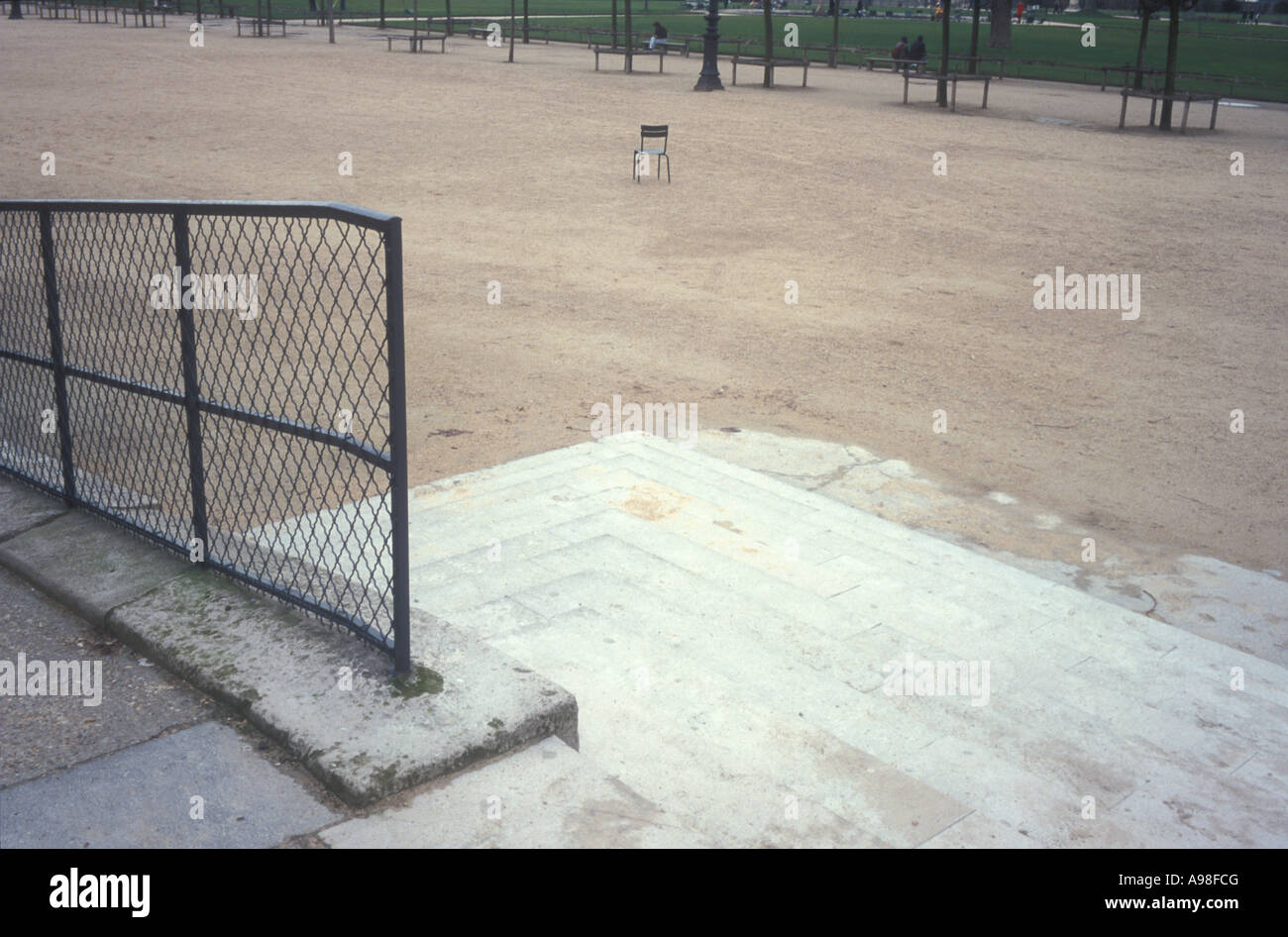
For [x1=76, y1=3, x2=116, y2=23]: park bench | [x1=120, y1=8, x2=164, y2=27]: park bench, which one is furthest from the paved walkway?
[x1=76, y1=3, x2=116, y2=23]: park bench

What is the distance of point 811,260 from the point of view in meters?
14.1

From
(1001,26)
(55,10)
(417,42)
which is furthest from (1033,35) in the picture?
(55,10)

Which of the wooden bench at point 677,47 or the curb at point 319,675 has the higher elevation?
the wooden bench at point 677,47

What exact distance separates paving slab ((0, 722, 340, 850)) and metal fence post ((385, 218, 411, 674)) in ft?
1.85

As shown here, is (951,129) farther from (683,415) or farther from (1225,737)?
(1225,737)

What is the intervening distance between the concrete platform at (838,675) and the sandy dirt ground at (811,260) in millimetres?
1503

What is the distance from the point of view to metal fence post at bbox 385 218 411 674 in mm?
3367

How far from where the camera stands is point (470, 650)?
409 cm

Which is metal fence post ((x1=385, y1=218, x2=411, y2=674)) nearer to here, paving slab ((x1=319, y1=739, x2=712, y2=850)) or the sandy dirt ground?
paving slab ((x1=319, y1=739, x2=712, y2=850))

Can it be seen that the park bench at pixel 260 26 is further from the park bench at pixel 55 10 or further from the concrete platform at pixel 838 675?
the concrete platform at pixel 838 675

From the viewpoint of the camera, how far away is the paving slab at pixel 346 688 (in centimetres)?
346

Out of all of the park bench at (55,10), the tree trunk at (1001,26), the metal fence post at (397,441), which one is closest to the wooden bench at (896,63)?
→ the tree trunk at (1001,26)

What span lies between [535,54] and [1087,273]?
3129 centimetres

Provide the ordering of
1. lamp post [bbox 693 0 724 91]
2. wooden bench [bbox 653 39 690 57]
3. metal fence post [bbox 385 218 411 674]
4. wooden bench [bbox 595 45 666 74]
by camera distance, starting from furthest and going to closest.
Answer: wooden bench [bbox 653 39 690 57] < wooden bench [bbox 595 45 666 74] < lamp post [bbox 693 0 724 91] < metal fence post [bbox 385 218 411 674]
